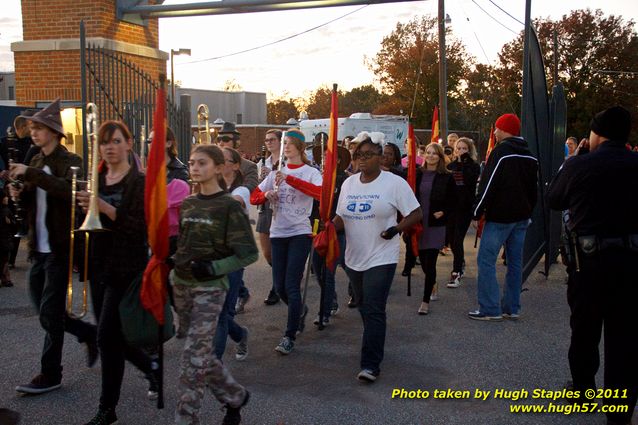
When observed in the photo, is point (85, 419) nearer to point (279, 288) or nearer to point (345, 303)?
point (279, 288)

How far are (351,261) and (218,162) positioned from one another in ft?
5.09

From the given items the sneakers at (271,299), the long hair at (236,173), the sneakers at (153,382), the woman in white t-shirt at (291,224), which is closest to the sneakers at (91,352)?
the sneakers at (153,382)

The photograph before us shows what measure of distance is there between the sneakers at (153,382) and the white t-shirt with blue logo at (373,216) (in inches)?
65.5

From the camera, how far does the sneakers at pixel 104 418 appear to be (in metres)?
4.30

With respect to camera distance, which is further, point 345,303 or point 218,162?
point 345,303

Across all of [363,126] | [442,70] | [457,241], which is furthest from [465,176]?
[363,126]

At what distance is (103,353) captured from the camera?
4.34 m

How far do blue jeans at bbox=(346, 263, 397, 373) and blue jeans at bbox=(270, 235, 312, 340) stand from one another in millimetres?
883

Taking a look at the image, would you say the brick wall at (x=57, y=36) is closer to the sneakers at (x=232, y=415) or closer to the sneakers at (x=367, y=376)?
the sneakers at (x=367, y=376)

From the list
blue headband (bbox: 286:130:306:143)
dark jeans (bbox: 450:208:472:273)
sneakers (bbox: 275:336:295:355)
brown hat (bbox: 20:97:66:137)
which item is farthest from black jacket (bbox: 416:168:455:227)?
brown hat (bbox: 20:97:66:137)

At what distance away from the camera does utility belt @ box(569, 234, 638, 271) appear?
4.32 meters

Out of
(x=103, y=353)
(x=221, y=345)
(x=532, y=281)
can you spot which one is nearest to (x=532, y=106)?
(x=532, y=281)

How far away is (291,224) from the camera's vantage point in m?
6.11

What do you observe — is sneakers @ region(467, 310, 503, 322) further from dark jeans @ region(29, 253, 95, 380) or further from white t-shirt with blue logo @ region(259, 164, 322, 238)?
dark jeans @ region(29, 253, 95, 380)
